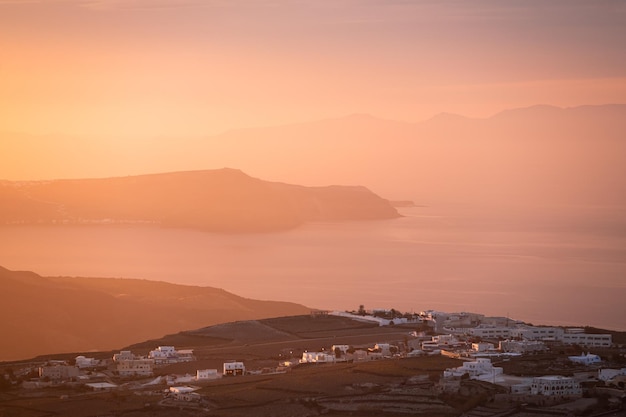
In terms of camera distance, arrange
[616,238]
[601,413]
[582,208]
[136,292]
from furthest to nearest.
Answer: [582,208] < [616,238] < [136,292] < [601,413]

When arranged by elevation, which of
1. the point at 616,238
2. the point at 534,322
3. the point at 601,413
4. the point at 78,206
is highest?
the point at 78,206

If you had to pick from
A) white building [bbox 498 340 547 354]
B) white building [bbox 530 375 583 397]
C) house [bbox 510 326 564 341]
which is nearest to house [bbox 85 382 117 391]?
white building [bbox 530 375 583 397]

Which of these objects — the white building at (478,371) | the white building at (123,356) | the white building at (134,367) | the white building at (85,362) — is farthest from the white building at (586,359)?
the white building at (85,362)

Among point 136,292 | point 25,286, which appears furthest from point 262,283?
point 25,286

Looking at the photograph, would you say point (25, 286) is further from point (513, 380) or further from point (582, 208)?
point (582, 208)

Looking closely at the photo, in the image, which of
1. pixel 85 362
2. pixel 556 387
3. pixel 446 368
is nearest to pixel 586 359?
pixel 446 368

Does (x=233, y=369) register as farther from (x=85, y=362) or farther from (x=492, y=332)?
(x=492, y=332)

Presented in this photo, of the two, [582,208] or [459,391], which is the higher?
[582,208]
